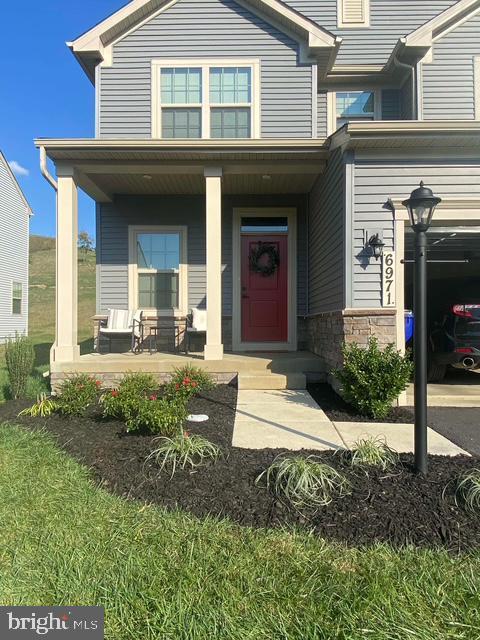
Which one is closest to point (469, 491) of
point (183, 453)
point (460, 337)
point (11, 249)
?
point (183, 453)

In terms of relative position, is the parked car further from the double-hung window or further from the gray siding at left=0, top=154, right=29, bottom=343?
the gray siding at left=0, top=154, right=29, bottom=343

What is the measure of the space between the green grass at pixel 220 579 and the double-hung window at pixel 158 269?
551 cm

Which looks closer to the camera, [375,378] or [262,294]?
[375,378]

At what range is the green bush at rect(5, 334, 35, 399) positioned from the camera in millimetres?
5234

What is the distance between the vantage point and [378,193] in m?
5.07

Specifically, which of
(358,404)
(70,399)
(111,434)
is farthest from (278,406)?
(70,399)

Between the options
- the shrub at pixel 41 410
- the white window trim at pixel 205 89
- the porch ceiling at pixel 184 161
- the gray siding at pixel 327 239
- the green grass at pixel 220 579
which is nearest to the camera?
the green grass at pixel 220 579

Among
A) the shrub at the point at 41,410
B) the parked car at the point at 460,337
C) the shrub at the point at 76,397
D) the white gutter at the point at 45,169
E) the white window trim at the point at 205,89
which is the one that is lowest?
the shrub at the point at 41,410

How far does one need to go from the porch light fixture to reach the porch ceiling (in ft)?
5.56

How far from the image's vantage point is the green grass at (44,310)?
7.06 metres

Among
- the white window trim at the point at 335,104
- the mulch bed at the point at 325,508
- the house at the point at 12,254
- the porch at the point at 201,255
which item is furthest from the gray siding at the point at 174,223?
the house at the point at 12,254

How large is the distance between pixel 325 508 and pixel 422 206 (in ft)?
6.87

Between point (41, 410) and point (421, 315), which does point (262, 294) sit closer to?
point (41, 410)

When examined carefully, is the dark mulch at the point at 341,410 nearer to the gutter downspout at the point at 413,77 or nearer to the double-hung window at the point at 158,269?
the double-hung window at the point at 158,269
